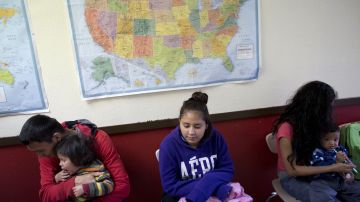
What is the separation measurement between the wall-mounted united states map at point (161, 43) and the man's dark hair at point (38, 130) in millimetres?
384

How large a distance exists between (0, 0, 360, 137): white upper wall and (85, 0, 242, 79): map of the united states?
0.62 feet

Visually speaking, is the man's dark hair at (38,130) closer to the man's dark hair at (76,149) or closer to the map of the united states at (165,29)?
the man's dark hair at (76,149)

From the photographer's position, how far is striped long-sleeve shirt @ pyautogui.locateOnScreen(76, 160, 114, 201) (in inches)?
49.5

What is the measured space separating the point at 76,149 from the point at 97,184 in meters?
0.21

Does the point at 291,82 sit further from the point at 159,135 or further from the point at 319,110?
the point at 159,135

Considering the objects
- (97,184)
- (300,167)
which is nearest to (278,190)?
(300,167)

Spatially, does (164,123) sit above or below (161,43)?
below

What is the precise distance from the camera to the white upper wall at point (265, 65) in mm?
1527

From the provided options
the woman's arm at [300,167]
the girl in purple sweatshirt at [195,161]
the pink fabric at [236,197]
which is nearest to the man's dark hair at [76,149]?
the girl in purple sweatshirt at [195,161]

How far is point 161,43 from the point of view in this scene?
1.59 metres

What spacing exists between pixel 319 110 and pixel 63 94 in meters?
1.51

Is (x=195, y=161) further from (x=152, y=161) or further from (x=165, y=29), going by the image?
(x=165, y=29)

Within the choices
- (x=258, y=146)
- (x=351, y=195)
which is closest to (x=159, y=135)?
(x=258, y=146)

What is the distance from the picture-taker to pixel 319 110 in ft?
4.90
